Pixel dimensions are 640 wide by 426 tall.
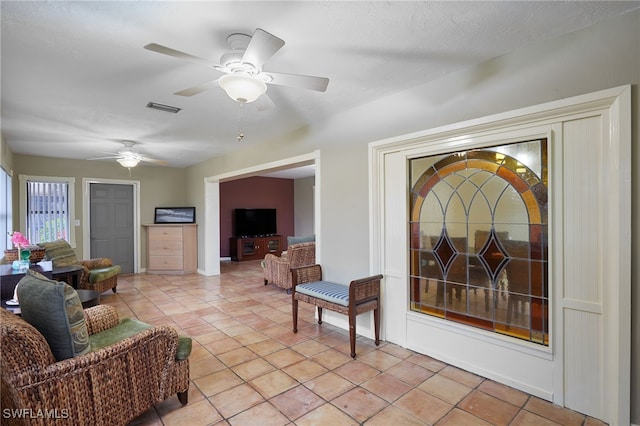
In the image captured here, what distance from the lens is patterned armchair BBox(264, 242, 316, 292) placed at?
5035mm

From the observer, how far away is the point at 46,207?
5984mm

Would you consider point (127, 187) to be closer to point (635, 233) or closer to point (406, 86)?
point (406, 86)

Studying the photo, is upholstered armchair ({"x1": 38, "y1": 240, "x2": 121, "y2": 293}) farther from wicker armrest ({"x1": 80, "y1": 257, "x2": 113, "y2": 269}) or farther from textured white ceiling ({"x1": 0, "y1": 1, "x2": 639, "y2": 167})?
textured white ceiling ({"x1": 0, "y1": 1, "x2": 639, "y2": 167})

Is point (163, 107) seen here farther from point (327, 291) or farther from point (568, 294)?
point (568, 294)

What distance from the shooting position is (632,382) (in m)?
1.83

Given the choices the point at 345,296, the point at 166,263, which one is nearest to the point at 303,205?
the point at 166,263

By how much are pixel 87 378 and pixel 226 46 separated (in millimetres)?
2051

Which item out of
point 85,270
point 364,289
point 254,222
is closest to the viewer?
point 364,289

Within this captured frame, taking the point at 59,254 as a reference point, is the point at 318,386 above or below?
below

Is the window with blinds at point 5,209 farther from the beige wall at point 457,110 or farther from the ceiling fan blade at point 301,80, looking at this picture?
the ceiling fan blade at point 301,80

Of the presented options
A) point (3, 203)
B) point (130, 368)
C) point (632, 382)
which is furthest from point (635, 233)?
point (3, 203)

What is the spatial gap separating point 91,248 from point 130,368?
582 cm

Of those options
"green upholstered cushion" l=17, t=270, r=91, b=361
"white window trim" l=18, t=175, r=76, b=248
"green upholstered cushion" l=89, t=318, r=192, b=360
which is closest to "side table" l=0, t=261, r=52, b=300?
"green upholstered cushion" l=89, t=318, r=192, b=360

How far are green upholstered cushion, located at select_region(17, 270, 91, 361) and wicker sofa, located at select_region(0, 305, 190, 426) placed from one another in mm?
61
